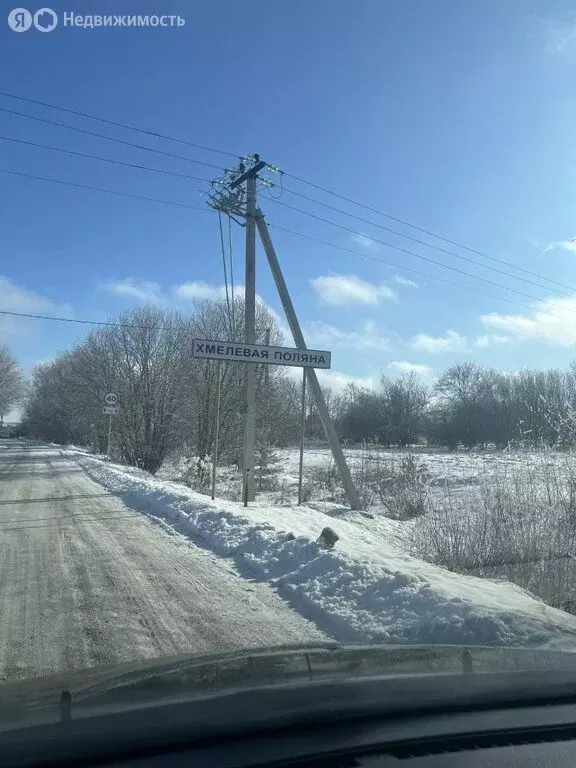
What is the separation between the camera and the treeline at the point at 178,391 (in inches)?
1089

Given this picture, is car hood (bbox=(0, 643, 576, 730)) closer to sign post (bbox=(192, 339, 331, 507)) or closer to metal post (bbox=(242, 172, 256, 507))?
sign post (bbox=(192, 339, 331, 507))

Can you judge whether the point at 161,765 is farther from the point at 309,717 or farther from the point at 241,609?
the point at 241,609

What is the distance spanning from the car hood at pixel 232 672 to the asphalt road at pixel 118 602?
135cm

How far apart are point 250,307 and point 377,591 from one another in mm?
10822

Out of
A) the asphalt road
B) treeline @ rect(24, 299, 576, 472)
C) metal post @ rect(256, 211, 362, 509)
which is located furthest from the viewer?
treeline @ rect(24, 299, 576, 472)

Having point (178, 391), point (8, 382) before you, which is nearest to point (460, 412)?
point (178, 391)

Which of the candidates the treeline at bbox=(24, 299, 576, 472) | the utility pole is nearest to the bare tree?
the treeline at bbox=(24, 299, 576, 472)

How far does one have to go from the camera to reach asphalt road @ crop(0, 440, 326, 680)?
199 inches

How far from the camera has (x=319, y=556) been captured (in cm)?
814

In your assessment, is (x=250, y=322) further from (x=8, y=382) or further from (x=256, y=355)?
(x=8, y=382)

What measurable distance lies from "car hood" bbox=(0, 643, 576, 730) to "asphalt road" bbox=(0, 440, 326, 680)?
4.42 ft

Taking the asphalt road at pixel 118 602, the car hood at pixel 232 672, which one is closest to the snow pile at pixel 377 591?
the asphalt road at pixel 118 602

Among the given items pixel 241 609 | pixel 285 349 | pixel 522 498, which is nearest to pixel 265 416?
pixel 285 349

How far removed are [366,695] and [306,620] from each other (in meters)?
3.27
